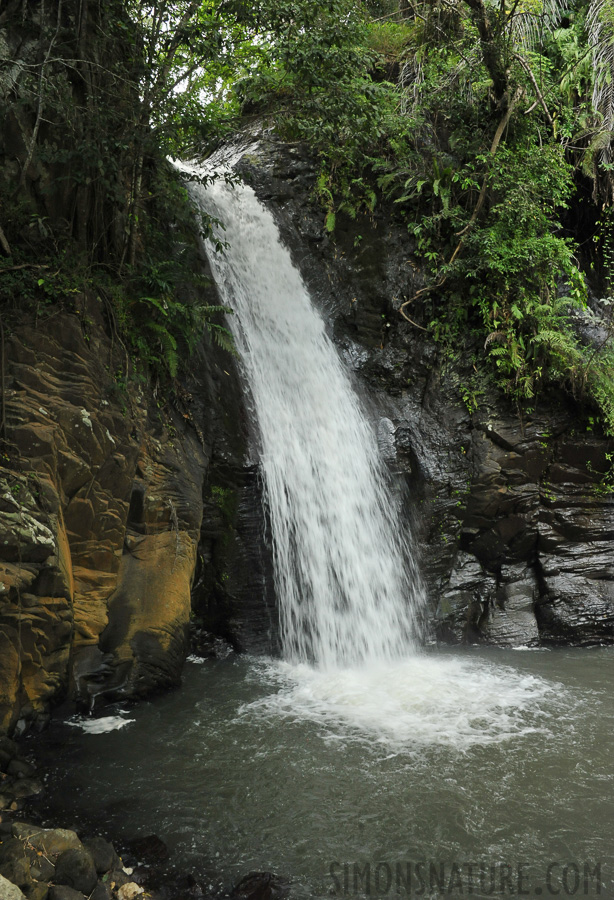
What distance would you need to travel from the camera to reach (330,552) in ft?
25.8

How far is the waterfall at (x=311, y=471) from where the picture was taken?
7586 millimetres

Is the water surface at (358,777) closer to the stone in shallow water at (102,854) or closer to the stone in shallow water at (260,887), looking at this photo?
the stone in shallow water at (260,887)

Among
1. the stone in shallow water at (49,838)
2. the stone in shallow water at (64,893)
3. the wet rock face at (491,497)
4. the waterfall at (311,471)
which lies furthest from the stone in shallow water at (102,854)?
the wet rock face at (491,497)

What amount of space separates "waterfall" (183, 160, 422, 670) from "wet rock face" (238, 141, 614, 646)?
0.48 metres

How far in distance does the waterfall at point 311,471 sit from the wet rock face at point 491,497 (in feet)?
1.59

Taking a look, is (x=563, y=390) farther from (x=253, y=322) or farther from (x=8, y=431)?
(x=8, y=431)

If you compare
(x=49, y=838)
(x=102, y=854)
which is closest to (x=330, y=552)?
(x=102, y=854)

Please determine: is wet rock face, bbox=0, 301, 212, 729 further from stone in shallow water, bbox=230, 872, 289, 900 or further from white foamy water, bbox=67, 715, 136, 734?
stone in shallow water, bbox=230, 872, 289, 900

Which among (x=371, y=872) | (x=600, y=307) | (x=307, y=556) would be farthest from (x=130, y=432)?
(x=600, y=307)

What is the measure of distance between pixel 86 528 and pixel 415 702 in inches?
140

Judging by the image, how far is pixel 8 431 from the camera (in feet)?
16.6

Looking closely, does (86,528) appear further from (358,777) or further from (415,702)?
(415,702)

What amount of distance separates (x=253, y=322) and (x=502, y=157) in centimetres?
516

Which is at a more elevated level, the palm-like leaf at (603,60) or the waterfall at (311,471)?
the palm-like leaf at (603,60)
